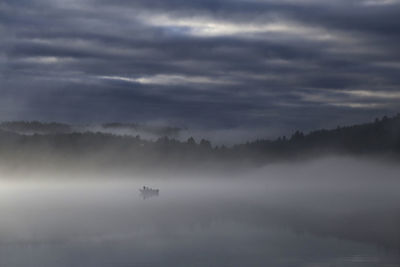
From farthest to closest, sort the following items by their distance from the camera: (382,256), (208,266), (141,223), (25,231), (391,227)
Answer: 1. (141,223)
2. (391,227)
3. (25,231)
4. (382,256)
5. (208,266)

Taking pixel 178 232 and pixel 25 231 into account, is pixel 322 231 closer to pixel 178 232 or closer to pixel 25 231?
pixel 178 232

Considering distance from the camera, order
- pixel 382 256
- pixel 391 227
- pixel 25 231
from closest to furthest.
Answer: pixel 382 256
pixel 25 231
pixel 391 227

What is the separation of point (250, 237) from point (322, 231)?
20619 millimetres

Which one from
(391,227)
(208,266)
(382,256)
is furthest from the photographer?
(391,227)

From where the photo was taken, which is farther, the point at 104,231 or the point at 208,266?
the point at 104,231

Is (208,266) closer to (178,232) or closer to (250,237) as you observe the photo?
(250,237)

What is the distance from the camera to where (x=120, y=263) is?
88.9 metres

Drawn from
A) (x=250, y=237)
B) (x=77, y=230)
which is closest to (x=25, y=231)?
(x=77, y=230)

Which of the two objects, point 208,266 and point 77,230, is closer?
point 208,266

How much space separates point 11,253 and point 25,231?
1519 inches

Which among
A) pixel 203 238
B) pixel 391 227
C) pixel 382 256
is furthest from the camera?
pixel 391 227

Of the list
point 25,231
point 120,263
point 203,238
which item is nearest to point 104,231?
point 25,231

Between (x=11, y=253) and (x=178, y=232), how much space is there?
45.2 meters

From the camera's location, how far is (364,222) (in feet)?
542
